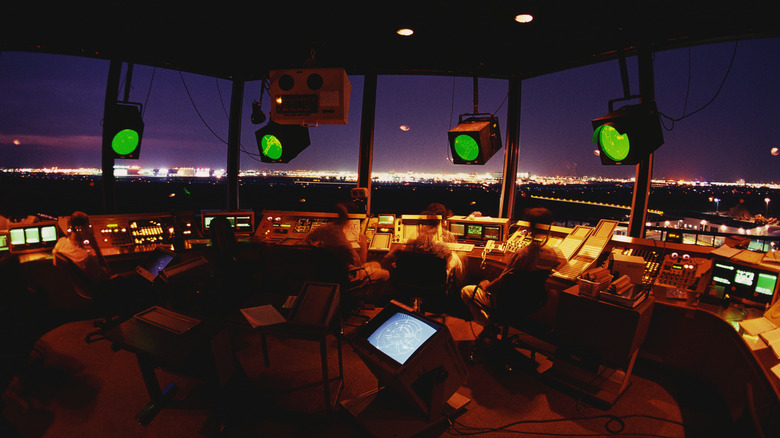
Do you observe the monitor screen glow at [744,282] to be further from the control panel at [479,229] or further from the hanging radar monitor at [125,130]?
the hanging radar monitor at [125,130]

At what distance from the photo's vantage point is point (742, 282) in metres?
2.67

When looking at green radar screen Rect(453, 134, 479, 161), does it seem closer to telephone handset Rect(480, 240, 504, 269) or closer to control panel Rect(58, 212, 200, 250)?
telephone handset Rect(480, 240, 504, 269)

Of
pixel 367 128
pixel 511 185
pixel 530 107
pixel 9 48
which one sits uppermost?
pixel 9 48

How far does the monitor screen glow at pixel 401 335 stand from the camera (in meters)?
1.91

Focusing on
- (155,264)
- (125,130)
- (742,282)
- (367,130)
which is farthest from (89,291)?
(742,282)

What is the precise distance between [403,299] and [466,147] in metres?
2.29

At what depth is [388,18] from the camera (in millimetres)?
3219

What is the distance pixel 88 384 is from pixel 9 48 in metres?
4.45

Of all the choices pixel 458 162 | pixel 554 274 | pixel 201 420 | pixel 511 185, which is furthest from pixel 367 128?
pixel 201 420

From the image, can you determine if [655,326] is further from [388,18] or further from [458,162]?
[388,18]

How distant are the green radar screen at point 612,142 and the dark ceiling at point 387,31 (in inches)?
27.8

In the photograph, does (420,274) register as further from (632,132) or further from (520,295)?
(632,132)

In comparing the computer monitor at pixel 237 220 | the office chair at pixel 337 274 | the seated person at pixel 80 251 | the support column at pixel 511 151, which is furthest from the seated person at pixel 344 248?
the support column at pixel 511 151

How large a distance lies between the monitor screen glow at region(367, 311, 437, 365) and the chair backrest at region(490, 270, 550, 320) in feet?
3.46
